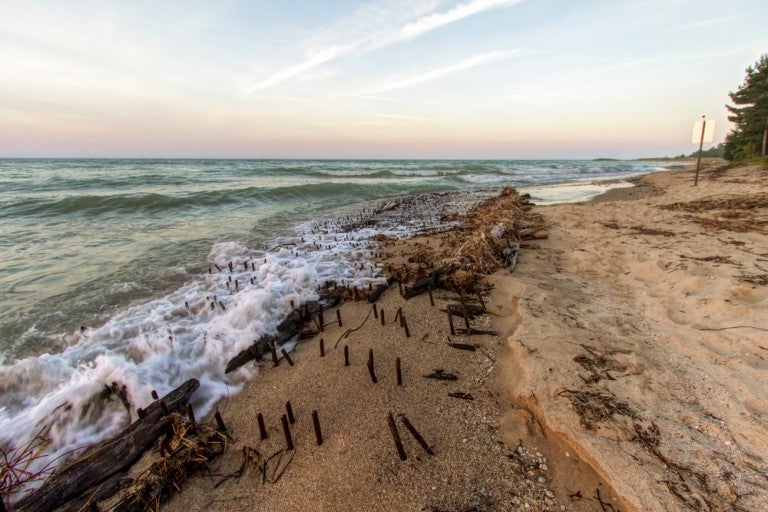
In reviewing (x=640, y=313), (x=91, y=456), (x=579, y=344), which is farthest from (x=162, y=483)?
(x=640, y=313)

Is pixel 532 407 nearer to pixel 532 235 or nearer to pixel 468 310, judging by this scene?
pixel 468 310

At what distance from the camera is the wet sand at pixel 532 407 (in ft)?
7.30

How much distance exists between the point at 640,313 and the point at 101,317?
25.3ft

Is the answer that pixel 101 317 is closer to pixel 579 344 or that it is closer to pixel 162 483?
pixel 162 483

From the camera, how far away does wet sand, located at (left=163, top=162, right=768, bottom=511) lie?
2225 mm

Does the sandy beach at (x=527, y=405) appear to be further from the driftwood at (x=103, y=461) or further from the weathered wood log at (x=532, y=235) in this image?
the weathered wood log at (x=532, y=235)

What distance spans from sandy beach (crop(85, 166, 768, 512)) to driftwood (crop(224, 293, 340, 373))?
253 millimetres

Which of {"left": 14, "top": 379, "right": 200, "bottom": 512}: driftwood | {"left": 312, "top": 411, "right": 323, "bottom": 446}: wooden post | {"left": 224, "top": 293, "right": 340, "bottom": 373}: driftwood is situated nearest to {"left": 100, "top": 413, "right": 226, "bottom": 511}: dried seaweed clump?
{"left": 14, "top": 379, "right": 200, "bottom": 512}: driftwood

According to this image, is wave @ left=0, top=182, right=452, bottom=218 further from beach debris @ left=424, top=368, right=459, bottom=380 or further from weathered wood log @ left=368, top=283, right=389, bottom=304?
beach debris @ left=424, top=368, right=459, bottom=380

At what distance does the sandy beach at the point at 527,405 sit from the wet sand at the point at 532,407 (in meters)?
0.01

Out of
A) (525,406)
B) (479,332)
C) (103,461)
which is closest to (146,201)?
(103,461)

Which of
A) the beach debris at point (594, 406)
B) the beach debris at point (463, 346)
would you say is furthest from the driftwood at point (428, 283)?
the beach debris at point (594, 406)

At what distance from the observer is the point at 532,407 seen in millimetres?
2834

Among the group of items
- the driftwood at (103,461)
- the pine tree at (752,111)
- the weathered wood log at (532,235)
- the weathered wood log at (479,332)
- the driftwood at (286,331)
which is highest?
the pine tree at (752,111)
